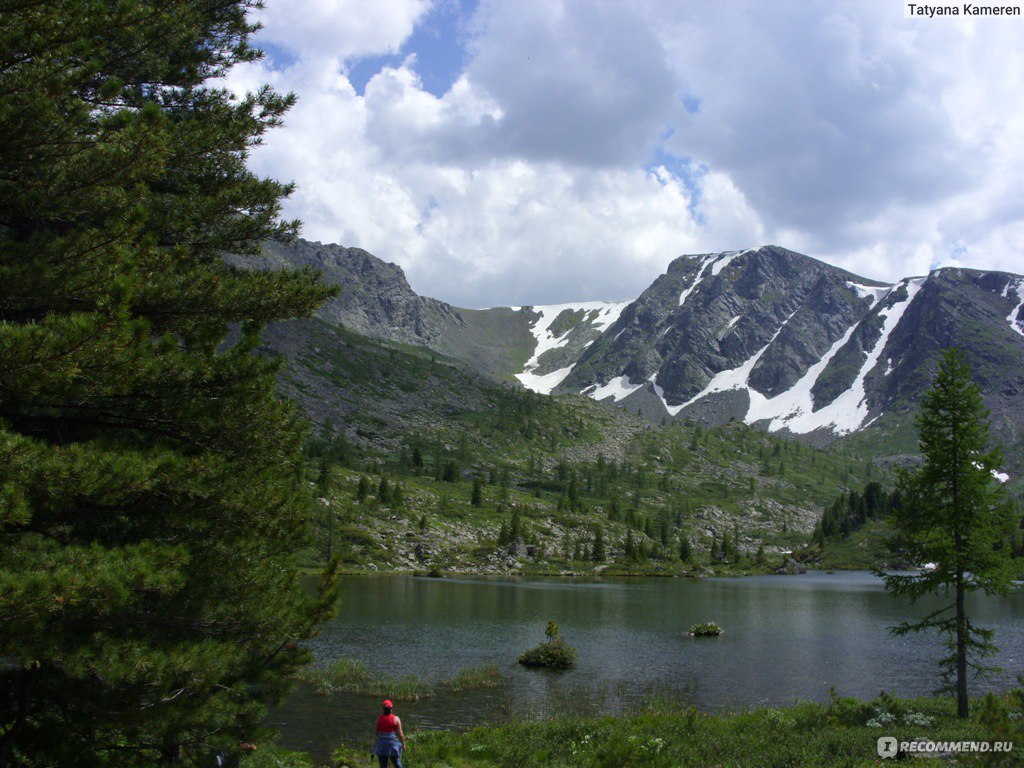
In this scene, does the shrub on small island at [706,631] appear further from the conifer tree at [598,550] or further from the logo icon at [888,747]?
the conifer tree at [598,550]

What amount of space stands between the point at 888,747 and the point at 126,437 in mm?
23708

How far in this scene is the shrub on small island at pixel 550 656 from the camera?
46.9 metres

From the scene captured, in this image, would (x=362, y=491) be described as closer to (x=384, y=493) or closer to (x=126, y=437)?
(x=384, y=493)

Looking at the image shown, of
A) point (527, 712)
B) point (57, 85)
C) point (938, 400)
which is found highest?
point (57, 85)

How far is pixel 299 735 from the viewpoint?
94.3 feet

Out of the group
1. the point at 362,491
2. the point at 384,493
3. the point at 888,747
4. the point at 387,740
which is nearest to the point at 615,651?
the point at 888,747

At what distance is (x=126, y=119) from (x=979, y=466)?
34.5 meters

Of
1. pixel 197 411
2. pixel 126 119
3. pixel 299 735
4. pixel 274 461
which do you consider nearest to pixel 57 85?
pixel 126 119

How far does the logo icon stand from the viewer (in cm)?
2088

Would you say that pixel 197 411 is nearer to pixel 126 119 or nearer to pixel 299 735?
pixel 126 119

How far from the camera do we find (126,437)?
45.0 feet

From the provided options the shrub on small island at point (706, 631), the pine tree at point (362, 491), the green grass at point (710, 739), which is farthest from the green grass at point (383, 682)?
the pine tree at point (362, 491)

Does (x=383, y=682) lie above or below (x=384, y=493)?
below

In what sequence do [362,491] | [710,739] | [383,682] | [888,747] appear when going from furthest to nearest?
1. [362,491]
2. [383,682]
3. [710,739]
4. [888,747]
